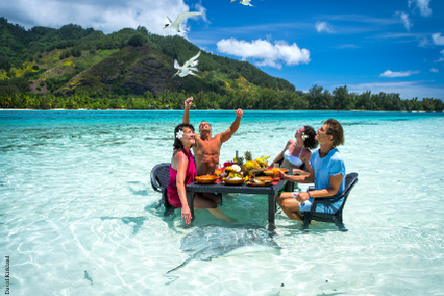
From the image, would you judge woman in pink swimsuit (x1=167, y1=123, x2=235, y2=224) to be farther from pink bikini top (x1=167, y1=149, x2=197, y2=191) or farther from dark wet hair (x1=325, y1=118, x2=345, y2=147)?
dark wet hair (x1=325, y1=118, x2=345, y2=147)

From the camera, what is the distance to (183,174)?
4113mm

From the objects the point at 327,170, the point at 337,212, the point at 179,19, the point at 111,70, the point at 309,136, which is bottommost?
the point at 337,212

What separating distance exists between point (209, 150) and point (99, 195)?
2813 millimetres

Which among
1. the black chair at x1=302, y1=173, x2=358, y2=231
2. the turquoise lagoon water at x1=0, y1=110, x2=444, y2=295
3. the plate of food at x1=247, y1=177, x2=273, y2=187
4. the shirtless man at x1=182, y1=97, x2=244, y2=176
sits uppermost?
the shirtless man at x1=182, y1=97, x2=244, y2=176

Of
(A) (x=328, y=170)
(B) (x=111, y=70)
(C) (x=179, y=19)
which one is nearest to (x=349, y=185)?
(A) (x=328, y=170)

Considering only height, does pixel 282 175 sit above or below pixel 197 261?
above

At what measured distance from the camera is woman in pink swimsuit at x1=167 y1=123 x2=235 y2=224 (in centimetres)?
401

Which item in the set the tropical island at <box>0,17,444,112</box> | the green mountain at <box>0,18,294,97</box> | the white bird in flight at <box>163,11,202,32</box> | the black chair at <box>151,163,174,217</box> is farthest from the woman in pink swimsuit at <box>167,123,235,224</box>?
the green mountain at <box>0,18,294,97</box>

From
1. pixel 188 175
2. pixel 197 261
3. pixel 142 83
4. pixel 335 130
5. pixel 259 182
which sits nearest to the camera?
pixel 197 261

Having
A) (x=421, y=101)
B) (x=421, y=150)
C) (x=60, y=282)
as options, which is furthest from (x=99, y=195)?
(x=421, y=101)

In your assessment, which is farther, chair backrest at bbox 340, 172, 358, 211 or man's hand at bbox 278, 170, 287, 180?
man's hand at bbox 278, 170, 287, 180

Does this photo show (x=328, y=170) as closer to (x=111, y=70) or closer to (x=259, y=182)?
(x=259, y=182)

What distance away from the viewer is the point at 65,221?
4.83 m

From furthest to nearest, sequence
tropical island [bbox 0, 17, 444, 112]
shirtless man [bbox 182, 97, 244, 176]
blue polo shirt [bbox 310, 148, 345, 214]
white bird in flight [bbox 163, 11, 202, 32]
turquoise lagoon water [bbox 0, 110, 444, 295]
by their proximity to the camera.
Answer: tropical island [bbox 0, 17, 444, 112], white bird in flight [bbox 163, 11, 202, 32], shirtless man [bbox 182, 97, 244, 176], blue polo shirt [bbox 310, 148, 345, 214], turquoise lagoon water [bbox 0, 110, 444, 295]
